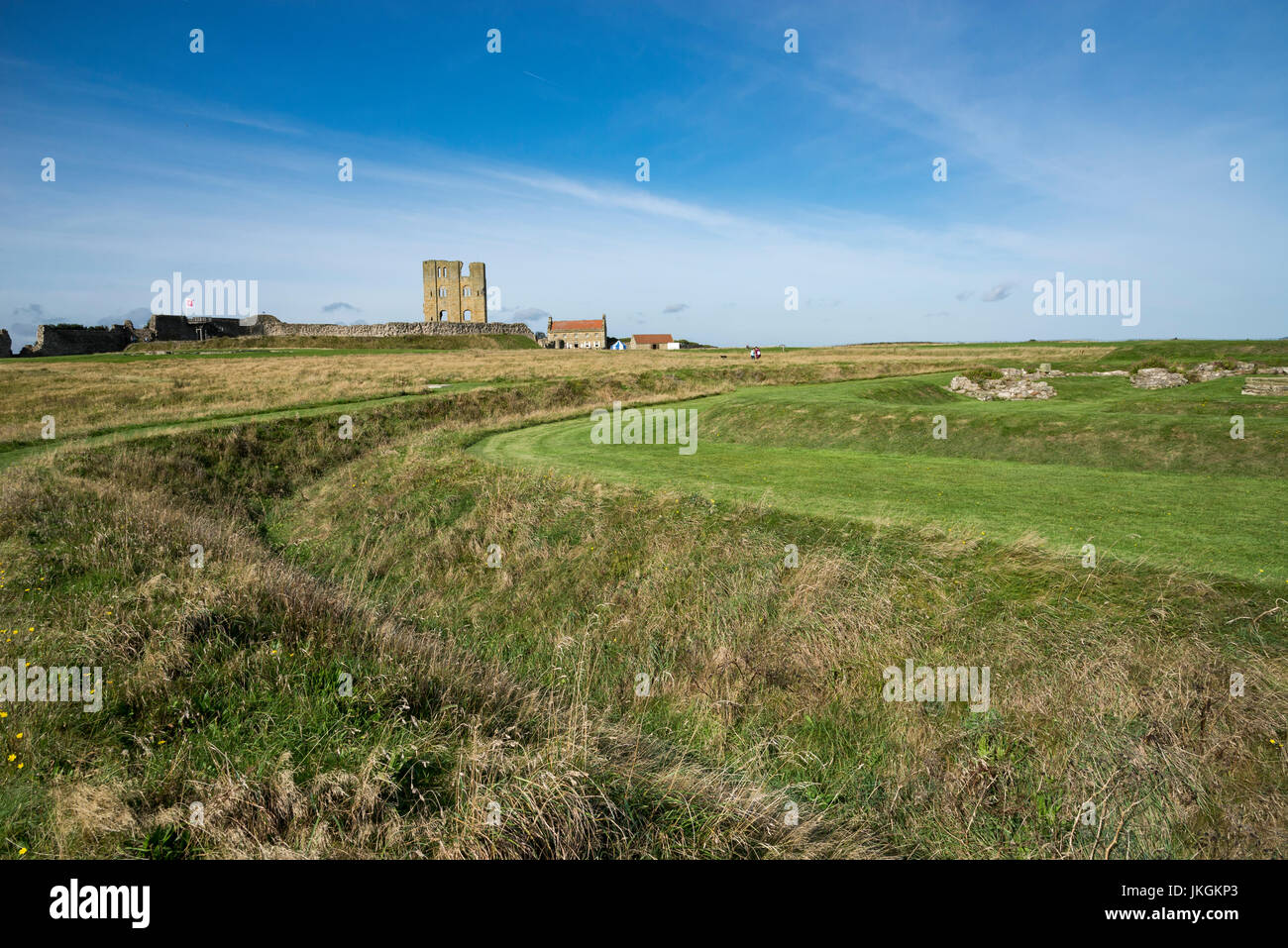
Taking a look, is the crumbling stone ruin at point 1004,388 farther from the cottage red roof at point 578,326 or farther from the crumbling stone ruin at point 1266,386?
the cottage red roof at point 578,326

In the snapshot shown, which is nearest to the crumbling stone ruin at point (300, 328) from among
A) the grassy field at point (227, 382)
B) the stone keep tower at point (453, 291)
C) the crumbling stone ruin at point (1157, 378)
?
the stone keep tower at point (453, 291)

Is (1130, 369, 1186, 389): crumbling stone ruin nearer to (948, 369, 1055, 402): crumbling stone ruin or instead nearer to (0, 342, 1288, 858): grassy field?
(948, 369, 1055, 402): crumbling stone ruin

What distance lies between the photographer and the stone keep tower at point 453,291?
103938mm

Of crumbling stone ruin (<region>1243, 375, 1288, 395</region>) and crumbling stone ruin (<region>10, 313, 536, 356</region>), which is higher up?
crumbling stone ruin (<region>10, 313, 536, 356</region>)

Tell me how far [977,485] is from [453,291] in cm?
10327

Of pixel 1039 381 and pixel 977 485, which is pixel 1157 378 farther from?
pixel 977 485

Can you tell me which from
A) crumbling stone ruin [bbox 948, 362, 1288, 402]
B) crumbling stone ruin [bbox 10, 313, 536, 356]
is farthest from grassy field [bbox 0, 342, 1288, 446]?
crumbling stone ruin [bbox 10, 313, 536, 356]

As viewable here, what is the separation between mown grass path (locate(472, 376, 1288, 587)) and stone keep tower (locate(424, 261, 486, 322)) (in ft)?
290

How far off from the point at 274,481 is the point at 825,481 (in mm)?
16692

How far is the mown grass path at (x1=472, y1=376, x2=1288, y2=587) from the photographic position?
8.82 meters

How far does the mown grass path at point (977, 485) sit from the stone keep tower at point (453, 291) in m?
88.3
